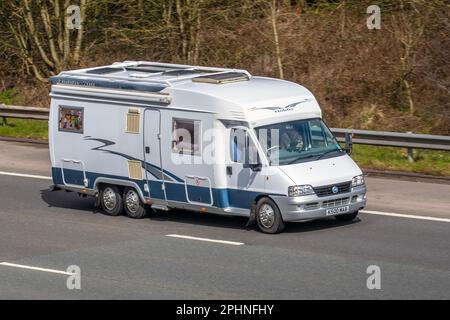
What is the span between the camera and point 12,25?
102 ft

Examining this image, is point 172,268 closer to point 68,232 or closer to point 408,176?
point 68,232

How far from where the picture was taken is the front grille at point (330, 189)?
54.2ft

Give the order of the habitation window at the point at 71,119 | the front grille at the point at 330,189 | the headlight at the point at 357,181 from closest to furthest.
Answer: the front grille at the point at 330,189, the headlight at the point at 357,181, the habitation window at the point at 71,119

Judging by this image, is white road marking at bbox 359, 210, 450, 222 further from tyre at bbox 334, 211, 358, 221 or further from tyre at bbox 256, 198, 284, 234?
tyre at bbox 256, 198, 284, 234

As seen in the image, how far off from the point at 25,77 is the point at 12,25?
2118mm

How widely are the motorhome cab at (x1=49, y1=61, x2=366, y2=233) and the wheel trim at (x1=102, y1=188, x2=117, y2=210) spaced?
17 millimetres

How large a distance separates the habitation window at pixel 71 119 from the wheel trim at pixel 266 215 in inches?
151

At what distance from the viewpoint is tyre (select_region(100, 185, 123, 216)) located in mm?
18562

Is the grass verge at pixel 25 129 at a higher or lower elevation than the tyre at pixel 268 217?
lower

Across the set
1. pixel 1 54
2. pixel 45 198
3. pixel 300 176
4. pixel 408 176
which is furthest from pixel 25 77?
pixel 300 176

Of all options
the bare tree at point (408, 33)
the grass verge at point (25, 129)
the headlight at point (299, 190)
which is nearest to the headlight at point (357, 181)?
the headlight at point (299, 190)

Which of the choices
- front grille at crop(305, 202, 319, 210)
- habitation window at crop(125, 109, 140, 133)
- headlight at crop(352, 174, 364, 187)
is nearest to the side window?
headlight at crop(352, 174, 364, 187)

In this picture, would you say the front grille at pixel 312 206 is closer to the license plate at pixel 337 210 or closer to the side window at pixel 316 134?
the license plate at pixel 337 210

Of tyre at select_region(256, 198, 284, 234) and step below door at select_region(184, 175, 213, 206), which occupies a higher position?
step below door at select_region(184, 175, 213, 206)
